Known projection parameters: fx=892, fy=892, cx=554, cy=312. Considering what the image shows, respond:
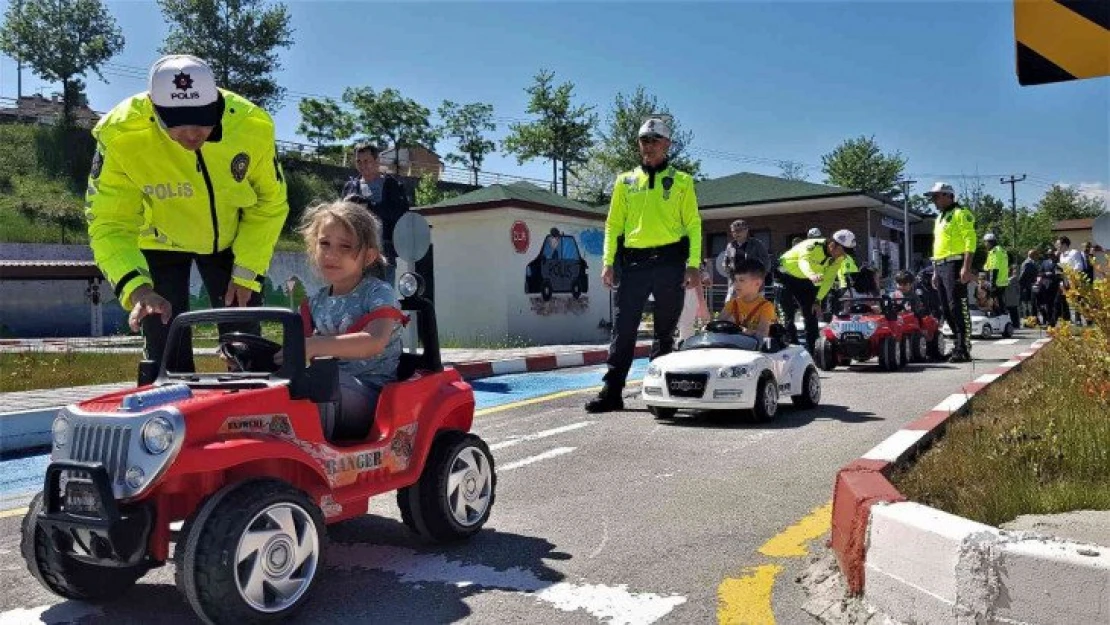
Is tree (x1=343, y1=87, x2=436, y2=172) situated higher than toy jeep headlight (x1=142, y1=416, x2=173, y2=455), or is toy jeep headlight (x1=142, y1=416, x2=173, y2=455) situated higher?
tree (x1=343, y1=87, x2=436, y2=172)

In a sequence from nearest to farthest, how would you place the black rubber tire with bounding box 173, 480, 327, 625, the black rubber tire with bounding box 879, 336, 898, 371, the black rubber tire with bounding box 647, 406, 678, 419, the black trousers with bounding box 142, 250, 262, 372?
the black rubber tire with bounding box 173, 480, 327, 625 < the black trousers with bounding box 142, 250, 262, 372 < the black rubber tire with bounding box 647, 406, 678, 419 < the black rubber tire with bounding box 879, 336, 898, 371

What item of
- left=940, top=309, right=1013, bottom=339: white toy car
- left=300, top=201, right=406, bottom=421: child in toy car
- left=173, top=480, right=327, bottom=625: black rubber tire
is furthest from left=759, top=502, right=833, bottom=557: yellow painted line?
left=940, top=309, right=1013, bottom=339: white toy car

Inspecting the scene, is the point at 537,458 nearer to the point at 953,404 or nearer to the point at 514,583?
the point at 514,583

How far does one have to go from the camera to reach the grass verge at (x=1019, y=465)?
10.5 feet

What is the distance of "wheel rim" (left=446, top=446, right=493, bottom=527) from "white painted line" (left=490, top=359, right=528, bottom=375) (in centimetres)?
776

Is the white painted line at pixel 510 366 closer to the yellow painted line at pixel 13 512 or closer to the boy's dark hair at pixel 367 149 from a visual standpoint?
the boy's dark hair at pixel 367 149

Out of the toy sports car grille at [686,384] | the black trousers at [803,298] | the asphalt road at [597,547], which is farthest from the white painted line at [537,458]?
the black trousers at [803,298]

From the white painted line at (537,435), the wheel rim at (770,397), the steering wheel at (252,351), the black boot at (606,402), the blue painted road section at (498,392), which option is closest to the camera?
the steering wheel at (252,351)

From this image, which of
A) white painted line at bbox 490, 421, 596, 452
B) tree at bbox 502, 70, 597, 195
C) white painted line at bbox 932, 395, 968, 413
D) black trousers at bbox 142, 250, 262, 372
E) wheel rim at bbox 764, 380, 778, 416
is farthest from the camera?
tree at bbox 502, 70, 597, 195

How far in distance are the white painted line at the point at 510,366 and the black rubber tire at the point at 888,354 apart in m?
4.62

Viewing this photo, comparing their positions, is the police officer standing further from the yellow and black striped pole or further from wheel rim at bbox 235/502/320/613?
wheel rim at bbox 235/502/320/613

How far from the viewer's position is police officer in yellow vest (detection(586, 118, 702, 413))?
759cm

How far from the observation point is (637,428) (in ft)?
22.1

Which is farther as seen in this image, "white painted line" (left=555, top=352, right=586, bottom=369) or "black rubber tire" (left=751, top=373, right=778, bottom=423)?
"white painted line" (left=555, top=352, right=586, bottom=369)
